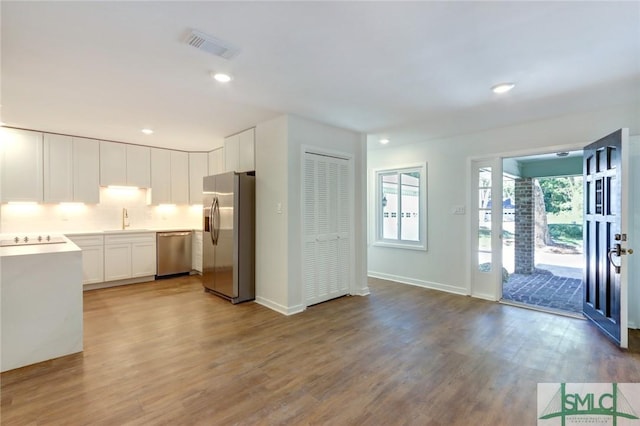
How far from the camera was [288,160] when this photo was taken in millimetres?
3852

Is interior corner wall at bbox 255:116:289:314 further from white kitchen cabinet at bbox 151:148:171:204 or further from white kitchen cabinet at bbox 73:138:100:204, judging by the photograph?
white kitchen cabinet at bbox 73:138:100:204

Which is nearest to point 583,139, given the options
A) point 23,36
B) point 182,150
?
point 23,36

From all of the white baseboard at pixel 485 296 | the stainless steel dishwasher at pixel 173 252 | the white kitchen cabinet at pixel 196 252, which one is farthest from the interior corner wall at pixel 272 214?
the white baseboard at pixel 485 296

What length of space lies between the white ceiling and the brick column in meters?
3.09

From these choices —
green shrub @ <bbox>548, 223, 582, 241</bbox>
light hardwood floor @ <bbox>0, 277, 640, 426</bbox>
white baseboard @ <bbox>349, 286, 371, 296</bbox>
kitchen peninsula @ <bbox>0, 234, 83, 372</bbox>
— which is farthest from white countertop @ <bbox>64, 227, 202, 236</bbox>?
green shrub @ <bbox>548, 223, 582, 241</bbox>

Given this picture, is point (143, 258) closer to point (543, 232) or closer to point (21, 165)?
point (21, 165)

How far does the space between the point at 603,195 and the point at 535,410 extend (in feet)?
8.47

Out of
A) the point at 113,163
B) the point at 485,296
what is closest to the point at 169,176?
the point at 113,163

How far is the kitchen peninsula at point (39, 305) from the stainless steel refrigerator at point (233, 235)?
174cm

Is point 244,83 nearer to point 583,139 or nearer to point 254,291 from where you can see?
point 254,291

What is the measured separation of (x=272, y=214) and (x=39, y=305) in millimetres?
2455

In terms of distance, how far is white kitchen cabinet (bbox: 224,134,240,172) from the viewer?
4.75 meters

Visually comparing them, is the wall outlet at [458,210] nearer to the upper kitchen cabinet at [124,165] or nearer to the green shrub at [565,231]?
the green shrub at [565,231]

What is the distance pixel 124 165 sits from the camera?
552 cm
